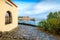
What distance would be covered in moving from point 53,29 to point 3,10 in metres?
3.98

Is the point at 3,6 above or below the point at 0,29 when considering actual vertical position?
above

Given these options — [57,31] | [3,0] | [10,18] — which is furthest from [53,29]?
[3,0]

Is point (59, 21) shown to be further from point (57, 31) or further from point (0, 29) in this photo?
point (0, 29)

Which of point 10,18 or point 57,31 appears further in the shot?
point 10,18

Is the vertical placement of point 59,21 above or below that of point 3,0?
below

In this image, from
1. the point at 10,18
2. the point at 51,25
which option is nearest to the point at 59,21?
the point at 51,25

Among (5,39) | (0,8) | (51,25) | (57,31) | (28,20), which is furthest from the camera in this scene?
(28,20)

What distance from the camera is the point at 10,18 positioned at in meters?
10.8

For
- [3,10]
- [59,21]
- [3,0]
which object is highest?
[3,0]

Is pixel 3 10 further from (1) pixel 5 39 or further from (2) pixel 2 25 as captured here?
(1) pixel 5 39

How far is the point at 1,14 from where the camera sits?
793 centimetres

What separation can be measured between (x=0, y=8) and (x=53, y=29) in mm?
4283

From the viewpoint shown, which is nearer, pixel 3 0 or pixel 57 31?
pixel 3 0

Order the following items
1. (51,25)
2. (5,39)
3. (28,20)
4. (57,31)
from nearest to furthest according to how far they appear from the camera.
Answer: (5,39), (57,31), (51,25), (28,20)
